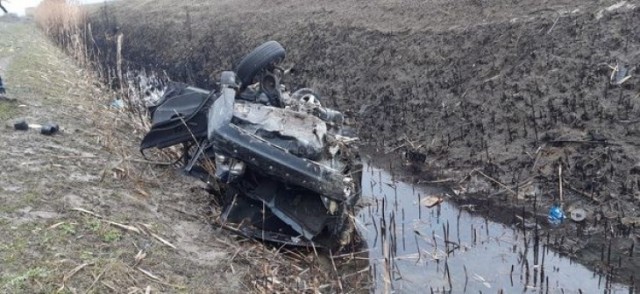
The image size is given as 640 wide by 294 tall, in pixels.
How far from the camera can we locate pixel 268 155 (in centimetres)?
502

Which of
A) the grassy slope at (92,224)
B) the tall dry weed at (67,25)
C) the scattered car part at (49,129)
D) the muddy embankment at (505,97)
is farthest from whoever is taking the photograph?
the tall dry weed at (67,25)

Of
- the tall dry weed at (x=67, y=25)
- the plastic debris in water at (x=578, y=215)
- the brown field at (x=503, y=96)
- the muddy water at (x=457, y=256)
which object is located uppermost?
the tall dry weed at (x=67, y=25)

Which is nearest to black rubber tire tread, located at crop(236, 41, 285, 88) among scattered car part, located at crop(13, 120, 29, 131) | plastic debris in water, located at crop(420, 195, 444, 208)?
plastic debris in water, located at crop(420, 195, 444, 208)

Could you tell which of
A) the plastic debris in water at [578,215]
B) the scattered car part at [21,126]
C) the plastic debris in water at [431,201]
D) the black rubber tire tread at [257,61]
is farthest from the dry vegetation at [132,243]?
the plastic debris in water at [578,215]

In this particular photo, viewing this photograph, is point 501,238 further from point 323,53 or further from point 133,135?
point 323,53

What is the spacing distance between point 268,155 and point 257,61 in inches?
65.4

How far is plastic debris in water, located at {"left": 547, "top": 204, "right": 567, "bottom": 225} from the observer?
19.9 feet

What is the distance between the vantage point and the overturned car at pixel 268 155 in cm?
504

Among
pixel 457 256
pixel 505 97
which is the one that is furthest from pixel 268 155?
pixel 505 97

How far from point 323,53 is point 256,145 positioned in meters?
7.84

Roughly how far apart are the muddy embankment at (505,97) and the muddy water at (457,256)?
27 centimetres

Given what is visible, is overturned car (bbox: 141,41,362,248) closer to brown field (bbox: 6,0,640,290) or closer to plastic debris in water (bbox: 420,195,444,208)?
plastic debris in water (bbox: 420,195,444,208)

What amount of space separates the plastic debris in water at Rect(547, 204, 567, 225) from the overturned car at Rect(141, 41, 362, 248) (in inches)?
83.7

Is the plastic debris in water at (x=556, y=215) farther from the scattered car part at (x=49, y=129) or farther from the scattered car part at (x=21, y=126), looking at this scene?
the scattered car part at (x=21, y=126)
